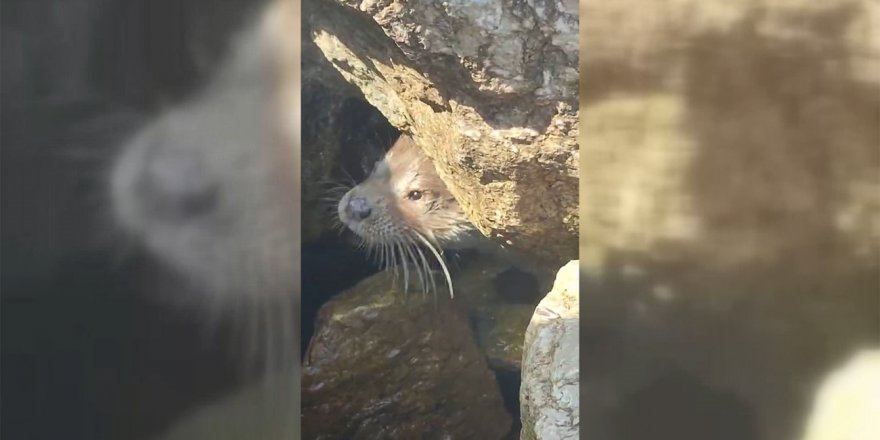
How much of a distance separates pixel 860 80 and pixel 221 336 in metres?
0.86

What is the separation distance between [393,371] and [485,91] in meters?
0.40

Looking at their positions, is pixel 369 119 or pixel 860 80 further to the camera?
pixel 369 119

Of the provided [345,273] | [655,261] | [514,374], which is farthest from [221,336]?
[655,261]

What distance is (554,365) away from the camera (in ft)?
3.72

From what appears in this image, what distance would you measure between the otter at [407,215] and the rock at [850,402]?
0.46 m

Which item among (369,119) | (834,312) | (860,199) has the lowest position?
(834,312)

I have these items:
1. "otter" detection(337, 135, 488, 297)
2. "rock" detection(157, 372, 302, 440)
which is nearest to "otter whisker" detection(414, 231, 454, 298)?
"otter" detection(337, 135, 488, 297)

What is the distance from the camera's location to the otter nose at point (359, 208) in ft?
4.00

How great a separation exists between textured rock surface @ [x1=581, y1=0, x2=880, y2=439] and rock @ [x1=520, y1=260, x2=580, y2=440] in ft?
0.18

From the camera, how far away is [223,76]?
1168 mm

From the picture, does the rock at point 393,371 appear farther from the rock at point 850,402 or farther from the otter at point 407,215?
the rock at point 850,402

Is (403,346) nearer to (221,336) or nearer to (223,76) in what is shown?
(221,336)

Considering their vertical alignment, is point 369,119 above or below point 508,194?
above

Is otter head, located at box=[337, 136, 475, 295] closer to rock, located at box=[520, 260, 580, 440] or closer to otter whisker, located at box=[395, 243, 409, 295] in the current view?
otter whisker, located at box=[395, 243, 409, 295]
